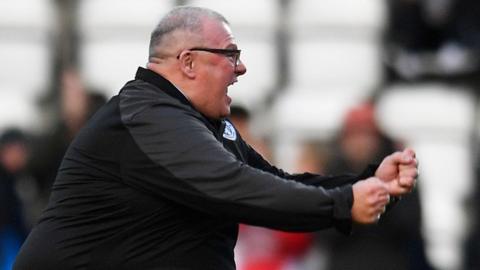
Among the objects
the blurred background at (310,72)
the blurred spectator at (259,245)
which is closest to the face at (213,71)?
the blurred spectator at (259,245)

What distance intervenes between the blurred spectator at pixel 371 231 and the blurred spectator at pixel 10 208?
202 centimetres

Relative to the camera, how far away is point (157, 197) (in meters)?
6.15

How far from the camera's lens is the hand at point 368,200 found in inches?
230

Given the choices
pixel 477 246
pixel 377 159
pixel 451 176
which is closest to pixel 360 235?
pixel 377 159

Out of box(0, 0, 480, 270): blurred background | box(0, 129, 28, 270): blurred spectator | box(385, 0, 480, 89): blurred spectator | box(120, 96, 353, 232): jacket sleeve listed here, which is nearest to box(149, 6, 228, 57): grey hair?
box(120, 96, 353, 232): jacket sleeve

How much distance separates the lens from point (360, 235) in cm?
927

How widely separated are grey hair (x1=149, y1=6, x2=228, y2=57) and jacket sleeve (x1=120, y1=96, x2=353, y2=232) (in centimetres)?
41

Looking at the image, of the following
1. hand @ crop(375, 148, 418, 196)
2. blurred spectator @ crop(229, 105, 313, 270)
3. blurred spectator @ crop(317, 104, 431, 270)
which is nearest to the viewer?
hand @ crop(375, 148, 418, 196)

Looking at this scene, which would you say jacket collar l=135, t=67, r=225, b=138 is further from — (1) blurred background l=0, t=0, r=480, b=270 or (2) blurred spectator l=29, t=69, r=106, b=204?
(1) blurred background l=0, t=0, r=480, b=270

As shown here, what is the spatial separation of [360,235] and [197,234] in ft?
10.2

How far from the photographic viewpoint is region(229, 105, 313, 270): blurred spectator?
9586 mm

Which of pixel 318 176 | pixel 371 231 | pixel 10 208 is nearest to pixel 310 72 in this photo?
pixel 10 208

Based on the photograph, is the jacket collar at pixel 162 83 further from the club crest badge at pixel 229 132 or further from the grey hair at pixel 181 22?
the club crest badge at pixel 229 132

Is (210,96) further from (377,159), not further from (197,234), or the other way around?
(377,159)
